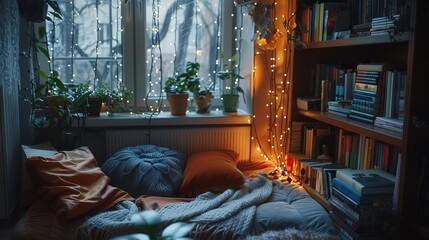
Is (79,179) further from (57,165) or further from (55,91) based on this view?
(55,91)

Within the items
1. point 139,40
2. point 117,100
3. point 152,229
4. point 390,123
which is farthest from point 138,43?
point 152,229

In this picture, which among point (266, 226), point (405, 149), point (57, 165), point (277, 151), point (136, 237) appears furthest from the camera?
point (277, 151)

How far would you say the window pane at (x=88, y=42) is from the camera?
295cm

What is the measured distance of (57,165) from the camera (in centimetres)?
226

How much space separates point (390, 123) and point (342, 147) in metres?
0.59

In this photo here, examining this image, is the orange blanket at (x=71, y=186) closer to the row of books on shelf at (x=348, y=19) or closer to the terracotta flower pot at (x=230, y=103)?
the terracotta flower pot at (x=230, y=103)

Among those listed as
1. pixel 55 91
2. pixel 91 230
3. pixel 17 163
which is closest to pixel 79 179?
pixel 91 230

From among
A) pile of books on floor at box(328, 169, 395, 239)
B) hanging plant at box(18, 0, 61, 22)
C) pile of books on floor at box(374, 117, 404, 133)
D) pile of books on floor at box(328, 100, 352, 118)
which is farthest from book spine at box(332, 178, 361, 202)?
hanging plant at box(18, 0, 61, 22)

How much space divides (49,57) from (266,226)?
174 cm

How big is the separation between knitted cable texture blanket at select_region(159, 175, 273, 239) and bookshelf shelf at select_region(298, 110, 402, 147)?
1.67ft

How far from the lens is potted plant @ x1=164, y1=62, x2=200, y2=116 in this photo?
9.69ft

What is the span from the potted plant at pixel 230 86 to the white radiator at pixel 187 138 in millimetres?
159

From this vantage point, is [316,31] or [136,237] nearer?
[136,237]

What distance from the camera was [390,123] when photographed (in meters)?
1.87
